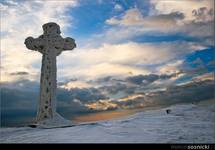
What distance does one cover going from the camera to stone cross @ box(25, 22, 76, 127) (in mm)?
14211

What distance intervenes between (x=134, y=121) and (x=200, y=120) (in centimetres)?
217

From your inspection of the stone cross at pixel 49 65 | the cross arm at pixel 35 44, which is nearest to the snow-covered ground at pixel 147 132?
the stone cross at pixel 49 65

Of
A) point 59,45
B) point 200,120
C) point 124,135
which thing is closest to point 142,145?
point 124,135

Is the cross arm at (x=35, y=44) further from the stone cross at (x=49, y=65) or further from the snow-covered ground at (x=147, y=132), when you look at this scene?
the snow-covered ground at (x=147, y=132)

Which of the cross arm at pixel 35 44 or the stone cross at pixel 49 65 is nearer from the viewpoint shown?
the stone cross at pixel 49 65

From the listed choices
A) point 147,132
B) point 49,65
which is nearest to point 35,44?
point 49,65

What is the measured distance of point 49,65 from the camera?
48.4 ft

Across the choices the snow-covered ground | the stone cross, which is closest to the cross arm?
the stone cross

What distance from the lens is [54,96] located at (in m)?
14.6

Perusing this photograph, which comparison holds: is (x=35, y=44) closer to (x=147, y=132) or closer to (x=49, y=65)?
(x=49, y=65)

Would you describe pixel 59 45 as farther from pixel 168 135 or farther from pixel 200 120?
pixel 168 135

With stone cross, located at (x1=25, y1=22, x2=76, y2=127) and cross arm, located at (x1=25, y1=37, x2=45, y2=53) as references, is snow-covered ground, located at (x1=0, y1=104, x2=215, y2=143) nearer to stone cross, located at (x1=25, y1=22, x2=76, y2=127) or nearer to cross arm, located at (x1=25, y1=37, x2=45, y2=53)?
stone cross, located at (x1=25, y1=22, x2=76, y2=127)

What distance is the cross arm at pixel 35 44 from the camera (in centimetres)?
1525

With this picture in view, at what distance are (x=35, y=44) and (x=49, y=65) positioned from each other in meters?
1.53
